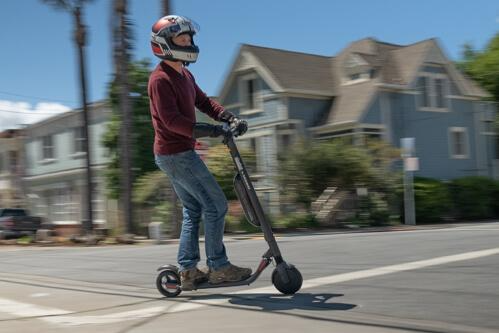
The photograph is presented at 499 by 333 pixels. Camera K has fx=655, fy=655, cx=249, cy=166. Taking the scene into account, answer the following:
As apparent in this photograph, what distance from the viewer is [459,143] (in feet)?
101

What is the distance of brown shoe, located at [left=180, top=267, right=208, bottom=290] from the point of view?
5.27 metres

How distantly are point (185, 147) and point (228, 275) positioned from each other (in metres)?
1.07

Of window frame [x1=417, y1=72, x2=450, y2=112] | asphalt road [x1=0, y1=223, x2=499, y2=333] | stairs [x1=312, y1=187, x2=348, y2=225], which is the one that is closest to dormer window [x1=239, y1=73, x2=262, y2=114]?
window frame [x1=417, y1=72, x2=450, y2=112]

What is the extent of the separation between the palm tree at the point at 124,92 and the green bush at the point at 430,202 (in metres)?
10.5

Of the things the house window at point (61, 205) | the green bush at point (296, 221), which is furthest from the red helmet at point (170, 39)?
the house window at point (61, 205)

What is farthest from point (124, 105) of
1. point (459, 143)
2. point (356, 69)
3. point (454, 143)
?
point (459, 143)

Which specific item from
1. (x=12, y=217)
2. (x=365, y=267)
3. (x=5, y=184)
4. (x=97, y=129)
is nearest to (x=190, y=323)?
(x=365, y=267)

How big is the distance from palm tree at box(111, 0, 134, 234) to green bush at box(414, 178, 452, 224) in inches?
413

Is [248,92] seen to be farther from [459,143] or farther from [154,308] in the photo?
[154,308]

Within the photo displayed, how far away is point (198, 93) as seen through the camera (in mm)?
5656

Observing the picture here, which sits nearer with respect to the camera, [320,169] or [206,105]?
[206,105]

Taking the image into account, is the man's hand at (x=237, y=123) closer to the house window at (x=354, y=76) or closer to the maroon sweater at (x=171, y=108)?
the maroon sweater at (x=171, y=108)

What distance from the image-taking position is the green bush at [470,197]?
83.8ft

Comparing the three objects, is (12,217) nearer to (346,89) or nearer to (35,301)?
(346,89)
